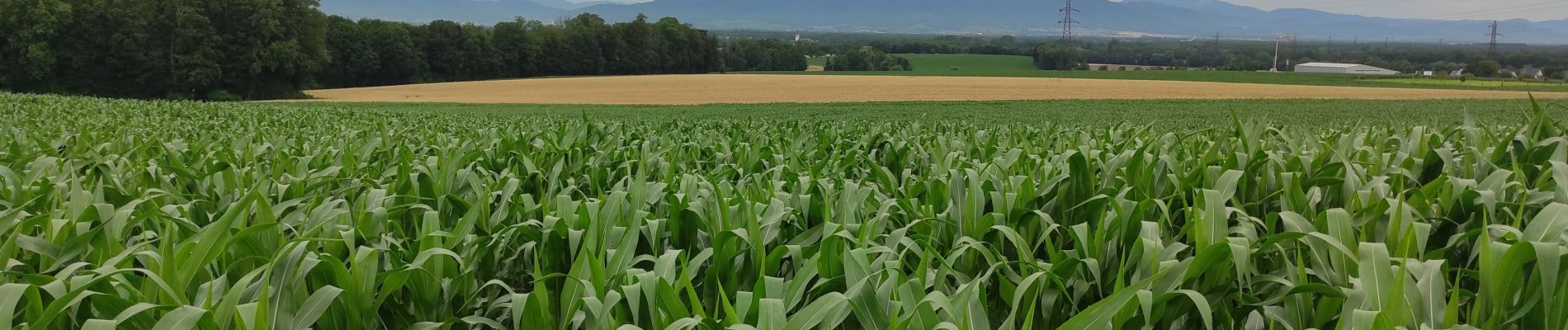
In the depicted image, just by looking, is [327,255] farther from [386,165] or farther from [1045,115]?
[1045,115]

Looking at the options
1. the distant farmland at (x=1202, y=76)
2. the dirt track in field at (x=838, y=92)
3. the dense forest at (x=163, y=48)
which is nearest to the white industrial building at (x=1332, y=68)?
the distant farmland at (x=1202, y=76)

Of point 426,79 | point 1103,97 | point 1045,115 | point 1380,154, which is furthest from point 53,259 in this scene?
point 426,79

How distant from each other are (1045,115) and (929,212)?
34.4 m

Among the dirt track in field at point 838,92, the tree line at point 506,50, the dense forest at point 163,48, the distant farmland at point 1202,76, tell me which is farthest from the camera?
the tree line at point 506,50

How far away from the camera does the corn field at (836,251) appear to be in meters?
1.59

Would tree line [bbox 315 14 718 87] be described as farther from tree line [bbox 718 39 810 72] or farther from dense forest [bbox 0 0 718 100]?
dense forest [bbox 0 0 718 100]

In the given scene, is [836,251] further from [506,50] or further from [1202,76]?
[506,50]

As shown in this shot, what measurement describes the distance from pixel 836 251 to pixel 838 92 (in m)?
56.3

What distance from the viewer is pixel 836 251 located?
2.01m

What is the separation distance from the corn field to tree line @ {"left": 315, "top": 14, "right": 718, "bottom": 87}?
90.0 metres

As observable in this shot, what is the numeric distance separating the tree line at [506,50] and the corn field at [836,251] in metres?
90.0

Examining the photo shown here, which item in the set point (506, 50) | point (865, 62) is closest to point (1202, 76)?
point (865, 62)

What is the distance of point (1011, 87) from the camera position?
60.6 m

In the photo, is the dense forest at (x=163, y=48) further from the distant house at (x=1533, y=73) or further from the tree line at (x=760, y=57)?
the distant house at (x=1533, y=73)
